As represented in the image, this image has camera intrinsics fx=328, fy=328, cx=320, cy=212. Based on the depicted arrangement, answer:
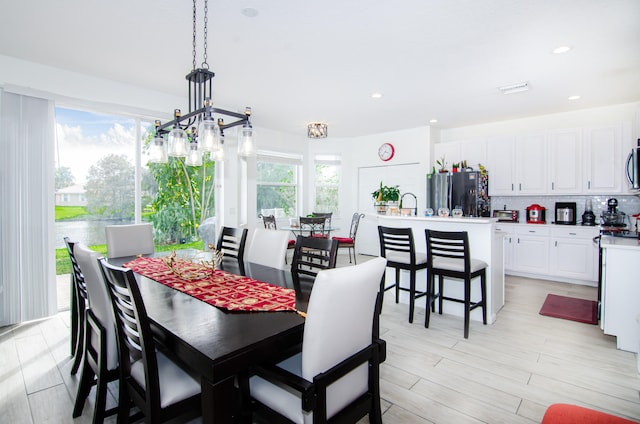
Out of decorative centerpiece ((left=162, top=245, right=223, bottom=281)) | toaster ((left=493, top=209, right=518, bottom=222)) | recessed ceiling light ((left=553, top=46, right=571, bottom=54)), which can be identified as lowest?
decorative centerpiece ((left=162, top=245, right=223, bottom=281))

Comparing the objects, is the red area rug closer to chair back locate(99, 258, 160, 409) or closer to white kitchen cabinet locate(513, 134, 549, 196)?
white kitchen cabinet locate(513, 134, 549, 196)

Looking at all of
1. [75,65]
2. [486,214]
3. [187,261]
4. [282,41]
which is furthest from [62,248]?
[486,214]

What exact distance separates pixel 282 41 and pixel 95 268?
2.29 m

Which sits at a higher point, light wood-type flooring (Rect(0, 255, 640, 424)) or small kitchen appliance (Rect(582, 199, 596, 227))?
small kitchen appliance (Rect(582, 199, 596, 227))

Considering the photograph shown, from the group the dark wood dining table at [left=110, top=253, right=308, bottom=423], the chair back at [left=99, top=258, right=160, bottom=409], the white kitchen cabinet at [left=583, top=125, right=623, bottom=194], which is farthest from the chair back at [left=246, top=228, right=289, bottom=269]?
the white kitchen cabinet at [left=583, top=125, right=623, bottom=194]

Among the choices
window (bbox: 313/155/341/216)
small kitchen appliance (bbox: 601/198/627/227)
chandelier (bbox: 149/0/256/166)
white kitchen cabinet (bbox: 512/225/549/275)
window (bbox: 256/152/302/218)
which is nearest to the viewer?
chandelier (bbox: 149/0/256/166)

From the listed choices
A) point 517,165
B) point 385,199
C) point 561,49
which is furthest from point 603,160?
point 385,199

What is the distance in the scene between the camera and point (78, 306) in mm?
2357

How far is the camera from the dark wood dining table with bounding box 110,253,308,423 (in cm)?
115

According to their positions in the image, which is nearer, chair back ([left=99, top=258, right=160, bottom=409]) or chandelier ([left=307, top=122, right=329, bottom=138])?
chair back ([left=99, top=258, right=160, bottom=409])

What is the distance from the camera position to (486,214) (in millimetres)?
5695

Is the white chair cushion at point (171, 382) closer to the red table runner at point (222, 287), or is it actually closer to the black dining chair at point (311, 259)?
the red table runner at point (222, 287)

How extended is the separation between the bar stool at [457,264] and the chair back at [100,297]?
8.34ft

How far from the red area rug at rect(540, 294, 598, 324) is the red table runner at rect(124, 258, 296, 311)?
327cm
